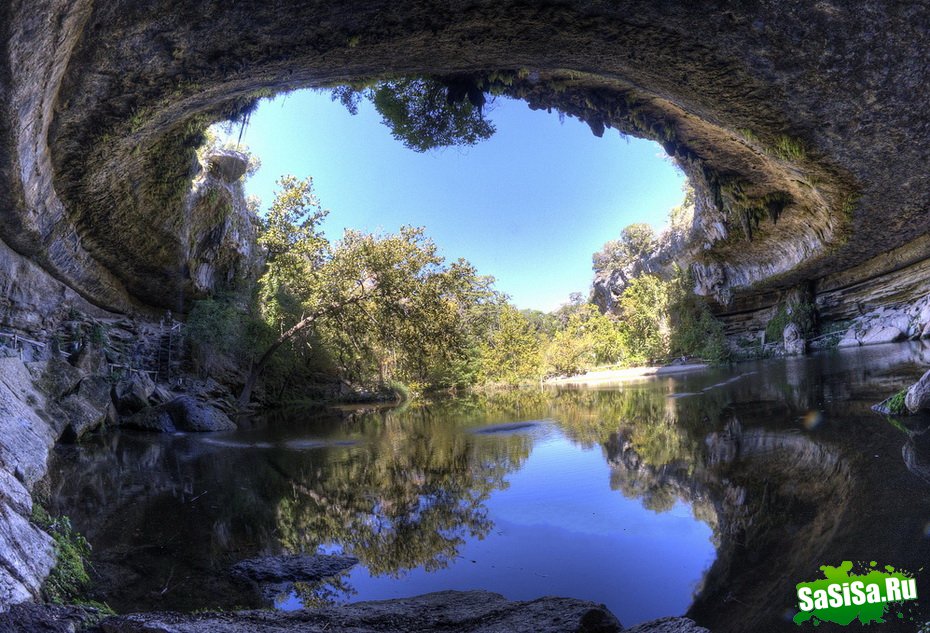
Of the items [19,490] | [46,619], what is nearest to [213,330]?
[19,490]

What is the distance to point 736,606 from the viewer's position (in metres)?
2.37

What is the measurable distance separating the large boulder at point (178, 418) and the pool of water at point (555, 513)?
3.63m

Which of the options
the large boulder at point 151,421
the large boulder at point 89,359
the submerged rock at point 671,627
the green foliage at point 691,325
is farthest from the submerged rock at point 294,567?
the green foliage at point 691,325

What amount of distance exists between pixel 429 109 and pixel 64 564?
34.8ft

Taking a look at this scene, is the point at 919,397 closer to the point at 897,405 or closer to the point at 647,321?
the point at 897,405

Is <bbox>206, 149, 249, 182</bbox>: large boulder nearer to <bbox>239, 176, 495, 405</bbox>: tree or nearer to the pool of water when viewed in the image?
<bbox>239, 176, 495, 405</bbox>: tree

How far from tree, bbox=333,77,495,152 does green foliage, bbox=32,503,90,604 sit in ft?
26.9

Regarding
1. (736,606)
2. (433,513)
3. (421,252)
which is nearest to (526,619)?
(736,606)

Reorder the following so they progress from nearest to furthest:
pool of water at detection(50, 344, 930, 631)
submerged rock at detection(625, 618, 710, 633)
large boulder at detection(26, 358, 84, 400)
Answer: submerged rock at detection(625, 618, 710, 633) < pool of water at detection(50, 344, 930, 631) < large boulder at detection(26, 358, 84, 400)

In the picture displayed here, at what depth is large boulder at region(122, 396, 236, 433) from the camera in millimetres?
11383

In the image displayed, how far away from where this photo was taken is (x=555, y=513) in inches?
162

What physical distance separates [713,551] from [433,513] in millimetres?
2325

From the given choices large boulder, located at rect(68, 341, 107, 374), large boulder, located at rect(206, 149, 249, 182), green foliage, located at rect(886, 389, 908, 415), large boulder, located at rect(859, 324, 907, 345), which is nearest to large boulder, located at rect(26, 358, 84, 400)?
large boulder, located at rect(68, 341, 107, 374)

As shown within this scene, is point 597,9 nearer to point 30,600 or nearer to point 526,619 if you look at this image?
point 526,619
